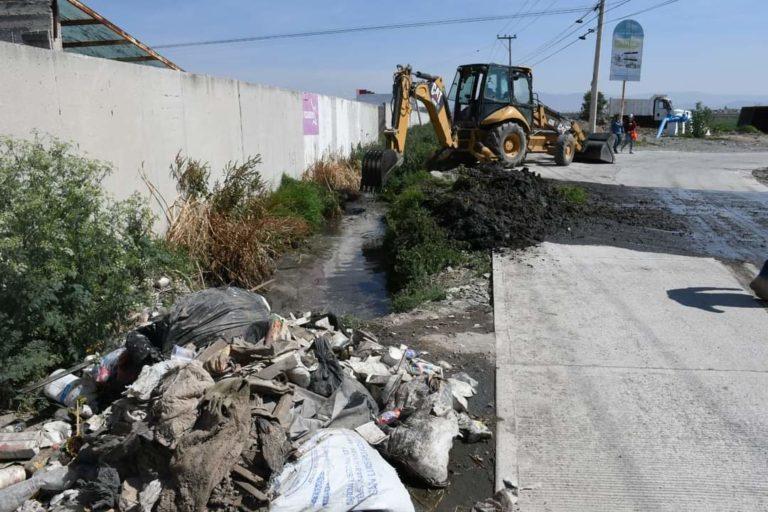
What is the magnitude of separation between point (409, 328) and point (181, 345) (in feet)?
7.78

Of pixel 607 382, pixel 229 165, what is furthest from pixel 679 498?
pixel 229 165

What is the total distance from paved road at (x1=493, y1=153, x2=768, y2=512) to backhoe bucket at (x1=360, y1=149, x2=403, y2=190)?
18.2ft

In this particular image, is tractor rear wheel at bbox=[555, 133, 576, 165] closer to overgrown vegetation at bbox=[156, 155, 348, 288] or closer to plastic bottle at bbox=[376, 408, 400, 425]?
overgrown vegetation at bbox=[156, 155, 348, 288]

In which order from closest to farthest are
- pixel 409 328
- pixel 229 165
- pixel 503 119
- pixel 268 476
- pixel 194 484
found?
pixel 194 484 → pixel 268 476 → pixel 409 328 → pixel 229 165 → pixel 503 119

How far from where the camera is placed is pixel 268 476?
3.36m

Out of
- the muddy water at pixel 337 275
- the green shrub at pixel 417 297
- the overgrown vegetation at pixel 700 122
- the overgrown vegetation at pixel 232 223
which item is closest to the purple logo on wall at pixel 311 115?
the muddy water at pixel 337 275

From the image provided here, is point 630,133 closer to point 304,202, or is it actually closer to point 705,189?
point 705,189

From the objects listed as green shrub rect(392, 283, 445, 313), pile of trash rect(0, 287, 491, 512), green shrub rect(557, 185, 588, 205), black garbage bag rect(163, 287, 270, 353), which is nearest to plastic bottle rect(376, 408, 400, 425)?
pile of trash rect(0, 287, 491, 512)

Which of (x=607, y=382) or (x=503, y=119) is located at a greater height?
(x=503, y=119)

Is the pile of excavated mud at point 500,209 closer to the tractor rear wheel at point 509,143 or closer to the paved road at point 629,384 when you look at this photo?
the paved road at point 629,384

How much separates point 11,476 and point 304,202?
9156mm

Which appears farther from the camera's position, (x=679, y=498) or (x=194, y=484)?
(x=679, y=498)

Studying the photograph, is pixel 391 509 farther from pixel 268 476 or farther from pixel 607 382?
pixel 607 382

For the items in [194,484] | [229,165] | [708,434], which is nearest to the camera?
[194,484]
